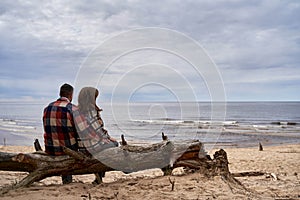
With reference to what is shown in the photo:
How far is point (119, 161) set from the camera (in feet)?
18.9

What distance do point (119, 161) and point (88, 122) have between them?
0.97m

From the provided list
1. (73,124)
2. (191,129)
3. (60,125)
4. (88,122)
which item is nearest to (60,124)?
(60,125)

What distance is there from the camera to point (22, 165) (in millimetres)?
5512

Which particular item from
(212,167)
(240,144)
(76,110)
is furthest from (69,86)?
(240,144)

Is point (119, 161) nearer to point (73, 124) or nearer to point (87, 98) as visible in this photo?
point (73, 124)

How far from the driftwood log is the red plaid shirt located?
0.81 feet

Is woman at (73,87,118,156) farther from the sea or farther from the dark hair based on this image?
the sea

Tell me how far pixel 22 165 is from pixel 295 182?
5615 millimetres

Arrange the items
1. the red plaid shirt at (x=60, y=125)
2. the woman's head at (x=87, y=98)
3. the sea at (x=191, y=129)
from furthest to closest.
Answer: the sea at (x=191, y=129) → the woman's head at (x=87, y=98) → the red plaid shirt at (x=60, y=125)

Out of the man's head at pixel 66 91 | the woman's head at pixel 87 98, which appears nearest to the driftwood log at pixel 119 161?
the woman's head at pixel 87 98

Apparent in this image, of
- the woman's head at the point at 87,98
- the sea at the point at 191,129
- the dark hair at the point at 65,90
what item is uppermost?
the dark hair at the point at 65,90

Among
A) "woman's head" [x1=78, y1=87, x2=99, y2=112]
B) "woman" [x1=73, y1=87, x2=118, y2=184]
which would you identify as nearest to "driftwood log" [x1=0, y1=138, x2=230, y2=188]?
"woman" [x1=73, y1=87, x2=118, y2=184]

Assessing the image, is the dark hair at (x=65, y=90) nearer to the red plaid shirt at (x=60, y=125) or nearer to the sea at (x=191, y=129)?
the red plaid shirt at (x=60, y=125)

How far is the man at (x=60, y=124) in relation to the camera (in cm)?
529
